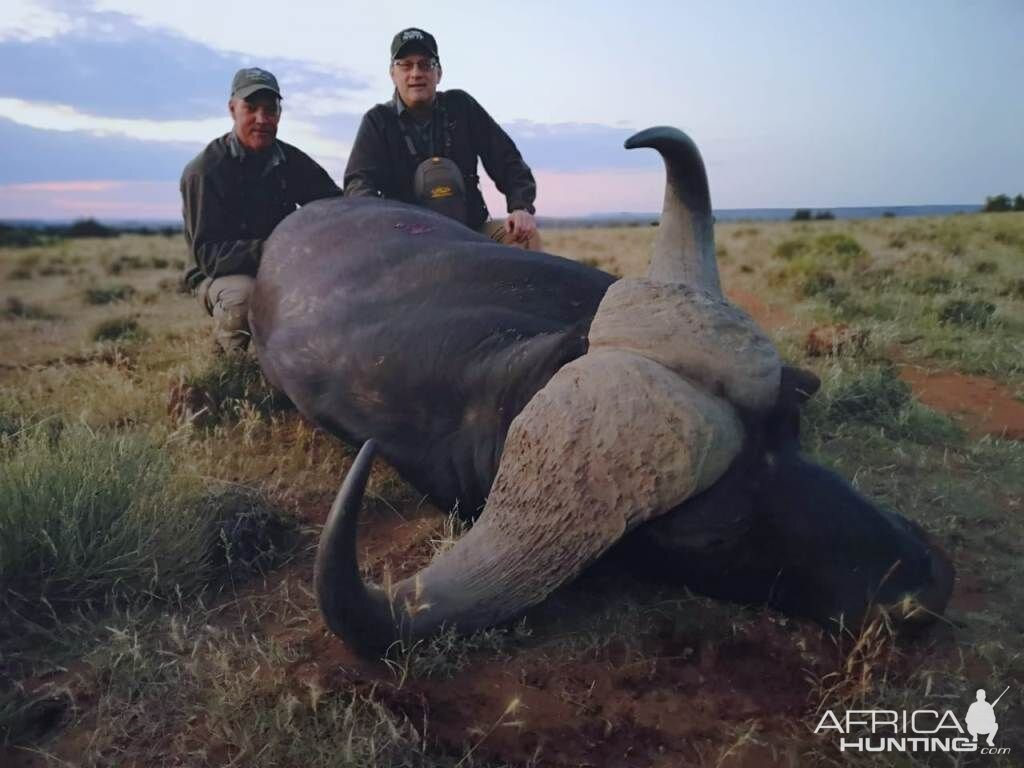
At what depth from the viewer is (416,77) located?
551 cm

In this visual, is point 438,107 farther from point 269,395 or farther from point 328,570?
point 328,570

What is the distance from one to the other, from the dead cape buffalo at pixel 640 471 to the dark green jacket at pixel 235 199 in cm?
259

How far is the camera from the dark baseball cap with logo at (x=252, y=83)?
4973 millimetres

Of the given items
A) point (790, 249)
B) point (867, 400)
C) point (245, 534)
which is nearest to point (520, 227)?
point (867, 400)

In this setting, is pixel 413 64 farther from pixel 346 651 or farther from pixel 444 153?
pixel 346 651

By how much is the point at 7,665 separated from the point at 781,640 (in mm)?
2068

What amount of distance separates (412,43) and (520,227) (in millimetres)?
1258

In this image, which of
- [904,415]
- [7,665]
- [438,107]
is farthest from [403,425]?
[438,107]

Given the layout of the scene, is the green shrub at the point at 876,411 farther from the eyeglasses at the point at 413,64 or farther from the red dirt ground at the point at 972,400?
the eyeglasses at the point at 413,64

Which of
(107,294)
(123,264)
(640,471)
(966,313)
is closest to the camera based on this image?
(640,471)

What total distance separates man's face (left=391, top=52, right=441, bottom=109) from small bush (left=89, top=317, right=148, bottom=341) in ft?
11.5

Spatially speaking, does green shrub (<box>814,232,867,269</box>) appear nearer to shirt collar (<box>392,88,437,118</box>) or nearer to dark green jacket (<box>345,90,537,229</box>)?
dark green jacket (<box>345,90,537,229</box>)

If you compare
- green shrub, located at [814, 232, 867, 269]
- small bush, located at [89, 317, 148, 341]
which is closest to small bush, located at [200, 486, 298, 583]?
small bush, located at [89, 317, 148, 341]

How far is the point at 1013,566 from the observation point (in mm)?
3162
